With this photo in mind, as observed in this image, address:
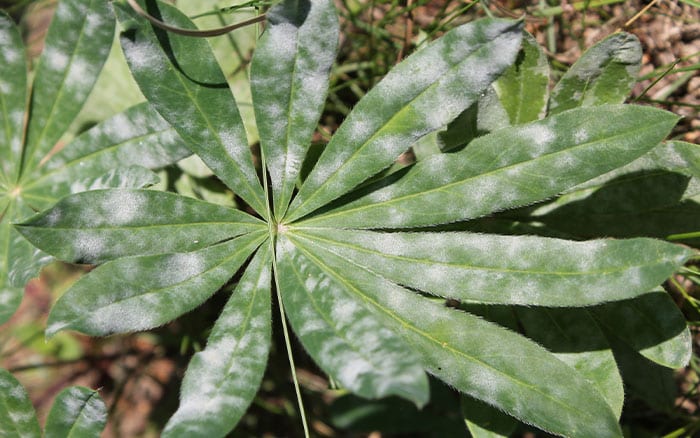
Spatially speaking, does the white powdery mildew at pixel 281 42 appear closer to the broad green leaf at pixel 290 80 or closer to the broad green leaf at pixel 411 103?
the broad green leaf at pixel 290 80

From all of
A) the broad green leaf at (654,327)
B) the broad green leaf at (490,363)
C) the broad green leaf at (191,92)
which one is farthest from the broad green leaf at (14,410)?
the broad green leaf at (654,327)

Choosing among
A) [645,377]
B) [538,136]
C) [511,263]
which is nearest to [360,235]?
[511,263]

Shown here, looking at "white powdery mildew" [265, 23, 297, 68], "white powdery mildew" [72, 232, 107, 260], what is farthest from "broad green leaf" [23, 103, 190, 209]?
"white powdery mildew" [265, 23, 297, 68]

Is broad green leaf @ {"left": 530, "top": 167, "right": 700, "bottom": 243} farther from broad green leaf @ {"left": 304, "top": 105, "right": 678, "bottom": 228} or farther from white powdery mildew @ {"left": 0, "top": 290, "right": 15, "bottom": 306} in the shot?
Answer: white powdery mildew @ {"left": 0, "top": 290, "right": 15, "bottom": 306}

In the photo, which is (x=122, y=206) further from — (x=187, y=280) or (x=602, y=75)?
(x=602, y=75)

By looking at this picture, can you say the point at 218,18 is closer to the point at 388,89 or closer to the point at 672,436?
the point at 388,89

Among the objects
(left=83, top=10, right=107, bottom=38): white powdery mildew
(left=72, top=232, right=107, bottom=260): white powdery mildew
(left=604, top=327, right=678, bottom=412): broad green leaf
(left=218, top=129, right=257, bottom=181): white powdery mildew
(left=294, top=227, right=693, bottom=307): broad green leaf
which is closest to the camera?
(left=294, top=227, right=693, bottom=307): broad green leaf
